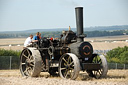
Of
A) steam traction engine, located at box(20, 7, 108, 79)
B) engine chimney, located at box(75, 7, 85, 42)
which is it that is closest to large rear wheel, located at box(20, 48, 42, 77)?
steam traction engine, located at box(20, 7, 108, 79)

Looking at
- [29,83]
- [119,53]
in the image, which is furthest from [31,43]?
[119,53]

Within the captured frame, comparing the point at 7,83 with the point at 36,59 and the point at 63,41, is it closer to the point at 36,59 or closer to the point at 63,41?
the point at 36,59

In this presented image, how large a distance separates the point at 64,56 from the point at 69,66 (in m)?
0.55

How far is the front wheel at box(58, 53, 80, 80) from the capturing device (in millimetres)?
12586

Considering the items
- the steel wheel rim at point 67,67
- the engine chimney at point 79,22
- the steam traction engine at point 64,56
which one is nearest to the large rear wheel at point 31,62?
the steam traction engine at point 64,56

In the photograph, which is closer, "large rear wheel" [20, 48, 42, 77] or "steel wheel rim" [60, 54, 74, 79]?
"steel wheel rim" [60, 54, 74, 79]

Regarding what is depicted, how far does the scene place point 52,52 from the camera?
14297 mm

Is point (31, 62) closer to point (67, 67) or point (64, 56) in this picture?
point (64, 56)

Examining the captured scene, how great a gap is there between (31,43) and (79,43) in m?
3.05

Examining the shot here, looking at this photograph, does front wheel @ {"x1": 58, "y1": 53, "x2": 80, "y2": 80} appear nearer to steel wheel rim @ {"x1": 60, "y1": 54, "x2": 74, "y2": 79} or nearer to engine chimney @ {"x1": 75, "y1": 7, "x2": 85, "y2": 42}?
steel wheel rim @ {"x1": 60, "y1": 54, "x2": 74, "y2": 79}

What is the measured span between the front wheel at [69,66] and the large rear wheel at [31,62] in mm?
1045

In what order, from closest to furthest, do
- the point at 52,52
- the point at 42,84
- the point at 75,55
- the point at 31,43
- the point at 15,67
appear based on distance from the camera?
the point at 42,84 → the point at 75,55 → the point at 52,52 → the point at 31,43 → the point at 15,67

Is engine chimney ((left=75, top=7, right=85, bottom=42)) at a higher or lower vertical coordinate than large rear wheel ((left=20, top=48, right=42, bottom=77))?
higher

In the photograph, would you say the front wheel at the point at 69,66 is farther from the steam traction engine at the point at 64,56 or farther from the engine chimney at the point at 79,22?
the engine chimney at the point at 79,22
